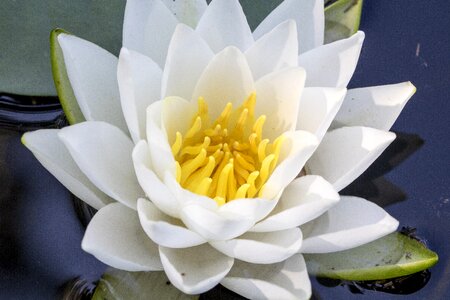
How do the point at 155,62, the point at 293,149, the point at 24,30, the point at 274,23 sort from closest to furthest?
the point at 293,149
the point at 155,62
the point at 274,23
the point at 24,30

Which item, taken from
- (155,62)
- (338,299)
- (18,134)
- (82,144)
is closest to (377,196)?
(338,299)

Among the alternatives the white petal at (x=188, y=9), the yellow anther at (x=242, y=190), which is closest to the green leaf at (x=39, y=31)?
the white petal at (x=188, y=9)

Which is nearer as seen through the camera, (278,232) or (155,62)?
(278,232)

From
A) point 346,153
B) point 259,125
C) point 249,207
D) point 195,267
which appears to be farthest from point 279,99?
point 195,267

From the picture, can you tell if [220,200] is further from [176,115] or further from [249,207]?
[176,115]

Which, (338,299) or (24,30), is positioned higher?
(24,30)

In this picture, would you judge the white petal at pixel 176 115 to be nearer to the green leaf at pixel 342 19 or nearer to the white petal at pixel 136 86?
the white petal at pixel 136 86

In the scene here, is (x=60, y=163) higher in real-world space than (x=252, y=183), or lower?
higher

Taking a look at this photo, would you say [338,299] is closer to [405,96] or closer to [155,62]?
[405,96]
